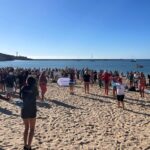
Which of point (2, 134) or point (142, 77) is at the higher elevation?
point (142, 77)

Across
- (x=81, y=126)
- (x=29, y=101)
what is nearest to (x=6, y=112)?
(x=81, y=126)

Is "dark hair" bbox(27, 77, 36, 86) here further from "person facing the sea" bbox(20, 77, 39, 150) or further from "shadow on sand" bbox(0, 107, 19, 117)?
"shadow on sand" bbox(0, 107, 19, 117)

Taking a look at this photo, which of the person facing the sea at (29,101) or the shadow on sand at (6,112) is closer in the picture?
the person facing the sea at (29,101)

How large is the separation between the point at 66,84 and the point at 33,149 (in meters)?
16.6

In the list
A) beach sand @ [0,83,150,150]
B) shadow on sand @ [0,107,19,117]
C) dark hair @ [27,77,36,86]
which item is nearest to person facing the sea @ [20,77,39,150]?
dark hair @ [27,77,36,86]

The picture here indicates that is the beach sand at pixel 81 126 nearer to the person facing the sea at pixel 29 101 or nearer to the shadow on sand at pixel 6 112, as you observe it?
the shadow on sand at pixel 6 112

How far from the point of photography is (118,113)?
12.1 meters

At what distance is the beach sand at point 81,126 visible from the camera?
754 centimetres

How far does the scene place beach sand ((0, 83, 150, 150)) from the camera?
24.7 ft

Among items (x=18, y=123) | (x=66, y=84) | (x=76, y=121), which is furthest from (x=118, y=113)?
(x=66, y=84)

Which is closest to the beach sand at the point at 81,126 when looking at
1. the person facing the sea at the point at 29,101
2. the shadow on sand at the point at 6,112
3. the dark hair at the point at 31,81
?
the shadow on sand at the point at 6,112

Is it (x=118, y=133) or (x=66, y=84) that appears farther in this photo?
(x=66, y=84)

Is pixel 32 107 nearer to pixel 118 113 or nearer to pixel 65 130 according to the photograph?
pixel 65 130

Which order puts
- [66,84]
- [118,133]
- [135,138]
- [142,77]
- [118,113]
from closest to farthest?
[135,138]
[118,133]
[118,113]
[142,77]
[66,84]
